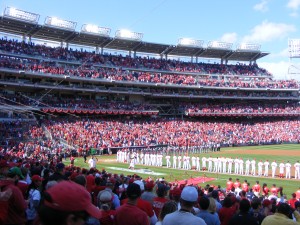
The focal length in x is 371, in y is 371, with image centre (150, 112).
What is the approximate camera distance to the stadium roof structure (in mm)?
48188

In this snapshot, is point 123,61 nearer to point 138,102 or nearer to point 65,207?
point 138,102

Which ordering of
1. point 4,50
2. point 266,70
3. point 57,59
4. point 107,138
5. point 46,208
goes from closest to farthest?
point 46,208 → point 107,138 → point 4,50 → point 57,59 → point 266,70

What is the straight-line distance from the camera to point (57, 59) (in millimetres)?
50031

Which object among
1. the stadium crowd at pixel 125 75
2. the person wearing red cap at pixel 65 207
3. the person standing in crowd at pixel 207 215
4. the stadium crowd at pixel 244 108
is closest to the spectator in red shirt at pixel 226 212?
the person standing in crowd at pixel 207 215

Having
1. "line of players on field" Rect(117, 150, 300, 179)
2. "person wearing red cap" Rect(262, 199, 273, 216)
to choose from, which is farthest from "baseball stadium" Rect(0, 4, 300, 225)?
"person wearing red cap" Rect(262, 199, 273, 216)

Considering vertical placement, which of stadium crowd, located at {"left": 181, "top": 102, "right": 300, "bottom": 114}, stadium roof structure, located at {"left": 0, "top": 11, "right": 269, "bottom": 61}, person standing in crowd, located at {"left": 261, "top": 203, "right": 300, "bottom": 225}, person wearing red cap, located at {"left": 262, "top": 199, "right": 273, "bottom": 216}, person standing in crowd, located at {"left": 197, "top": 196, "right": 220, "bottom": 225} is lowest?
person wearing red cap, located at {"left": 262, "top": 199, "right": 273, "bottom": 216}

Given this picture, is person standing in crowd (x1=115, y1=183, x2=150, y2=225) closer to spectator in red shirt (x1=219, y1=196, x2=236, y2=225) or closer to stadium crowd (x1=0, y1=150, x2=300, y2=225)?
stadium crowd (x1=0, y1=150, x2=300, y2=225)

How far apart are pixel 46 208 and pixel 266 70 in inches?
2903

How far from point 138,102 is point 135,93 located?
2.92 metres

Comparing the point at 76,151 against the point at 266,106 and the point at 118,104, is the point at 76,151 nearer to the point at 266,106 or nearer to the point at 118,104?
the point at 118,104

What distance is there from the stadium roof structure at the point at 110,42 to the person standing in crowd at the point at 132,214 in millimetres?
45184

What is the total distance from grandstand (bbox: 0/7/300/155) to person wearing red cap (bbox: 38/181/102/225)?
33.4 metres

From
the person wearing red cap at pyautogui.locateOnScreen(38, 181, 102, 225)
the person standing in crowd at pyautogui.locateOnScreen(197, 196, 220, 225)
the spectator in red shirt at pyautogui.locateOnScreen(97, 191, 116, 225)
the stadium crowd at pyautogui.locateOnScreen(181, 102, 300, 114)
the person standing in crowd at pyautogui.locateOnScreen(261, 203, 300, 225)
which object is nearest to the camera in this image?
the person wearing red cap at pyautogui.locateOnScreen(38, 181, 102, 225)

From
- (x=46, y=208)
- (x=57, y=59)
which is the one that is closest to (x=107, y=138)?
(x=57, y=59)
